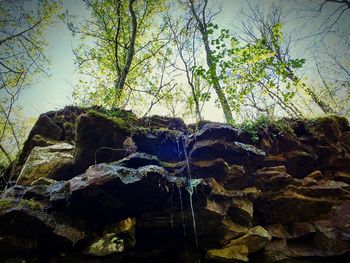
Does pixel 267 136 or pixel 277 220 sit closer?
pixel 277 220

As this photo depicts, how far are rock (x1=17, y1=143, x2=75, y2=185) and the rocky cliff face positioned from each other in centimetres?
3

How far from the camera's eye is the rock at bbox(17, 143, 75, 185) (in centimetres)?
748

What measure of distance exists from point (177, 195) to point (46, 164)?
4.66 metres

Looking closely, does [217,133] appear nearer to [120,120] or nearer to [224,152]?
[224,152]

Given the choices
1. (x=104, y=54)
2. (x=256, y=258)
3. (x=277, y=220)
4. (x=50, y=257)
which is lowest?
(x=256, y=258)

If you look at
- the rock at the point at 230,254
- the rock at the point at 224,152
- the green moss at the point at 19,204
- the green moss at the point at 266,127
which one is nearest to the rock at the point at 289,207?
the rock at the point at 224,152

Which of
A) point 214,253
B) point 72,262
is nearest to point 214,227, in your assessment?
point 214,253

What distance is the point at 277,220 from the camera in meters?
7.73

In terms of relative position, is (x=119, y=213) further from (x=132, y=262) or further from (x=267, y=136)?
(x=267, y=136)

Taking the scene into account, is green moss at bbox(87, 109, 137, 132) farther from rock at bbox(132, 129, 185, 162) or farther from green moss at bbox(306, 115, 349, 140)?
green moss at bbox(306, 115, 349, 140)

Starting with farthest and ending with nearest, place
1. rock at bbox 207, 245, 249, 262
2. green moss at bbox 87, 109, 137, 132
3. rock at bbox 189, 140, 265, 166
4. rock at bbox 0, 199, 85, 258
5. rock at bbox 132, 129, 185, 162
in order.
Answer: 1. rock at bbox 132, 129, 185, 162
2. rock at bbox 189, 140, 265, 166
3. green moss at bbox 87, 109, 137, 132
4. rock at bbox 207, 245, 249, 262
5. rock at bbox 0, 199, 85, 258

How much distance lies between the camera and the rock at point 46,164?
7.48m

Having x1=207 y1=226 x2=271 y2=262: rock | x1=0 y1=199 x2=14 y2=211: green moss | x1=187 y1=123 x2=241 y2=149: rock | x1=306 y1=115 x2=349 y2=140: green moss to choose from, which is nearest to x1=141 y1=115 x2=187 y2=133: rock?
x1=187 y1=123 x2=241 y2=149: rock

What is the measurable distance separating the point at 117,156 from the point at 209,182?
3264mm
